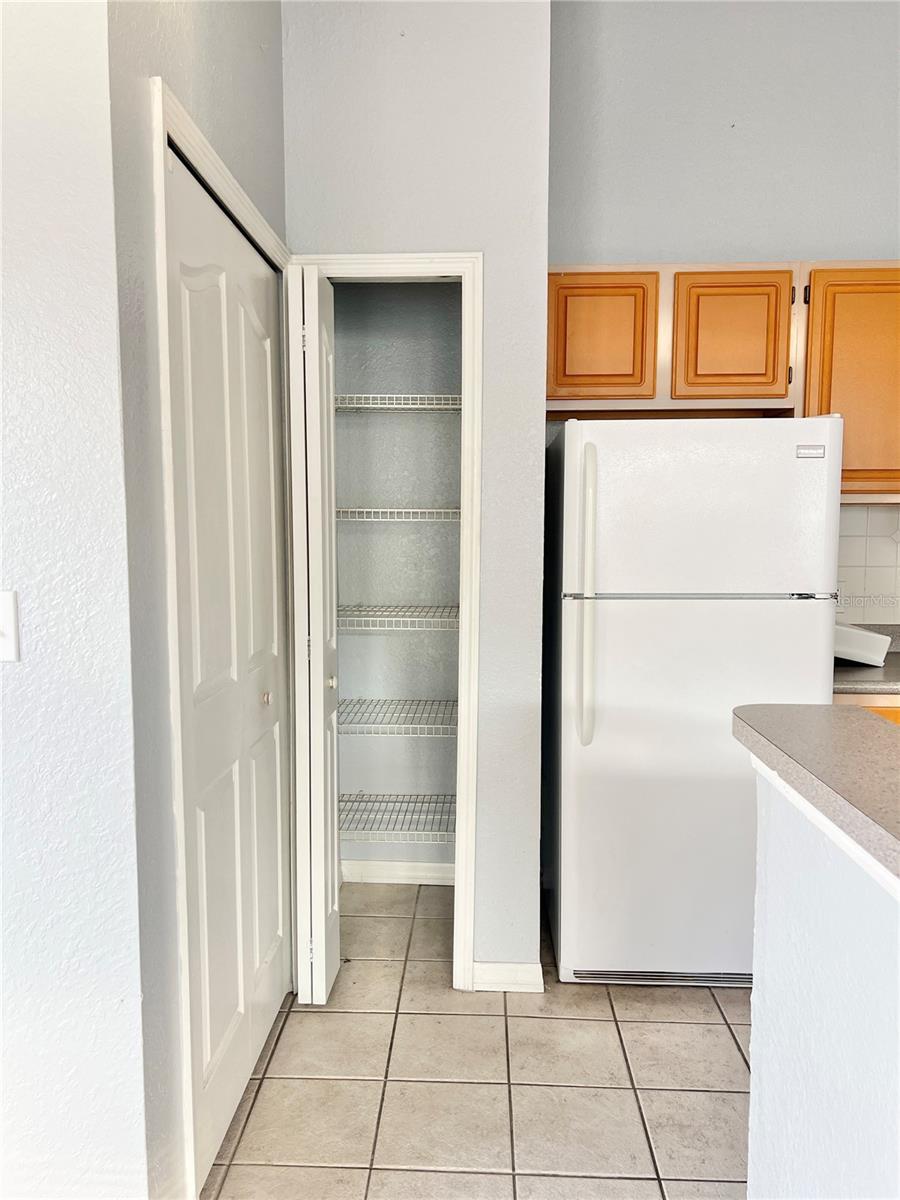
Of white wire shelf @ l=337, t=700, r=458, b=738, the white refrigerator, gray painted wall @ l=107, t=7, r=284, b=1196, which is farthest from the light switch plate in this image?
white wire shelf @ l=337, t=700, r=458, b=738

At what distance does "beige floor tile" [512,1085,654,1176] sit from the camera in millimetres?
1576

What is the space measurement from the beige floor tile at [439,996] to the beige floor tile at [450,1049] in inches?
1.4

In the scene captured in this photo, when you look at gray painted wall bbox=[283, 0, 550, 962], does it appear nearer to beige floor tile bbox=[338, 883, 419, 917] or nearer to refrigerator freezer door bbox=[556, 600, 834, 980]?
refrigerator freezer door bbox=[556, 600, 834, 980]

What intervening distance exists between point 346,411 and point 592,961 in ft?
6.73

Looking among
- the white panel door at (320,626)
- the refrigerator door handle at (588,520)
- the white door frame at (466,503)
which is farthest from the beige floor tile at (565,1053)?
the refrigerator door handle at (588,520)

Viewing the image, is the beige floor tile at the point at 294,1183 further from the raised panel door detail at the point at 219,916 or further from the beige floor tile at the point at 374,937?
the beige floor tile at the point at 374,937

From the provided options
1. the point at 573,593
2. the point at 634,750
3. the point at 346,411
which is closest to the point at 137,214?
the point at 573,593

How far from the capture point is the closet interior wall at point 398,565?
2719 millimetres

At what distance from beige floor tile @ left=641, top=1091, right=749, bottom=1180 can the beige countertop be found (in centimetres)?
115

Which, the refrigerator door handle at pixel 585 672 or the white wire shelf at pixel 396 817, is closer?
the refrigerator door handle at pixel 585 672

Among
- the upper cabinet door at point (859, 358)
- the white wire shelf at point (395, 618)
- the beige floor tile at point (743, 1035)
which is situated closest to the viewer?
the beige floor tile at point (743, 1035)

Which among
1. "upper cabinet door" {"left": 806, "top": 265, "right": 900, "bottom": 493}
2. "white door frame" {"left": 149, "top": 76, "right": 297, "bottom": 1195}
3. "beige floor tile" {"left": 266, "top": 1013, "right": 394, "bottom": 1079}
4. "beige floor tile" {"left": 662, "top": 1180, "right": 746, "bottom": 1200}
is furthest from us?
"upper cabinet door" {"left": 806, "top": 265, "right": 900, "bottom": 493}

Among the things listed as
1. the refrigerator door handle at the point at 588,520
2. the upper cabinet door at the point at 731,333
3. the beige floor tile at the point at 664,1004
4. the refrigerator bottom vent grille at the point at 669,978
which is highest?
the upper cabinet door at the point at 731,333

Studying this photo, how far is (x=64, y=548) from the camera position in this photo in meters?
1.19
